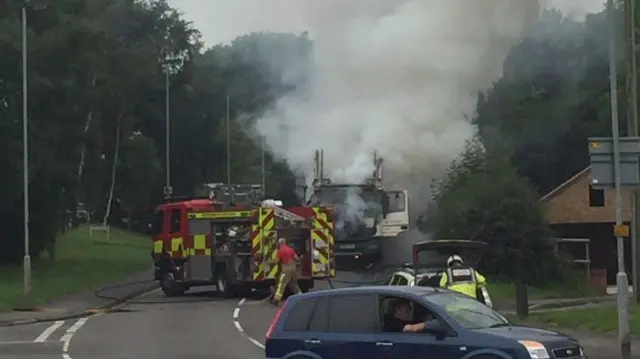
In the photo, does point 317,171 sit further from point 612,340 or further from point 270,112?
point 612,340

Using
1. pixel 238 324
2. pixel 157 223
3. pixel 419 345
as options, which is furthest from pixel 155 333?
pixel 157 223

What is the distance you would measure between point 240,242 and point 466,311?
18.4 m

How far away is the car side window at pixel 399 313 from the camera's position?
41.4ft

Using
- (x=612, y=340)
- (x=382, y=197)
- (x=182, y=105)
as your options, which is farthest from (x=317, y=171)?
(x=182, y=105)

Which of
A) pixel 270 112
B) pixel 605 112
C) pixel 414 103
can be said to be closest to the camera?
pixel 414 103

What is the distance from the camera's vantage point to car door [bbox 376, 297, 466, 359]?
12.1 meters

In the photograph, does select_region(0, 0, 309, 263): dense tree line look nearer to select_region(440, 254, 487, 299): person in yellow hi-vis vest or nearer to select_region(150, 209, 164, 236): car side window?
select_region(150, 209, 164, 236): car side window

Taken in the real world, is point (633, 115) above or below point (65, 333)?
above

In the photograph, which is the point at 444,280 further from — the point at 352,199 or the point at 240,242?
the point at 352,199

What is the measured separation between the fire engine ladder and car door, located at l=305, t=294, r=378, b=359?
16.8 meters

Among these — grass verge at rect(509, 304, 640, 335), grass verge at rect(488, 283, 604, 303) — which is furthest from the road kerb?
grass verge at rect(509, 304, 640, 335)

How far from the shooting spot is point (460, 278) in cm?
1772

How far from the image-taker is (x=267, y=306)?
93.0ft

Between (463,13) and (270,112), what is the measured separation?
45.8ft
